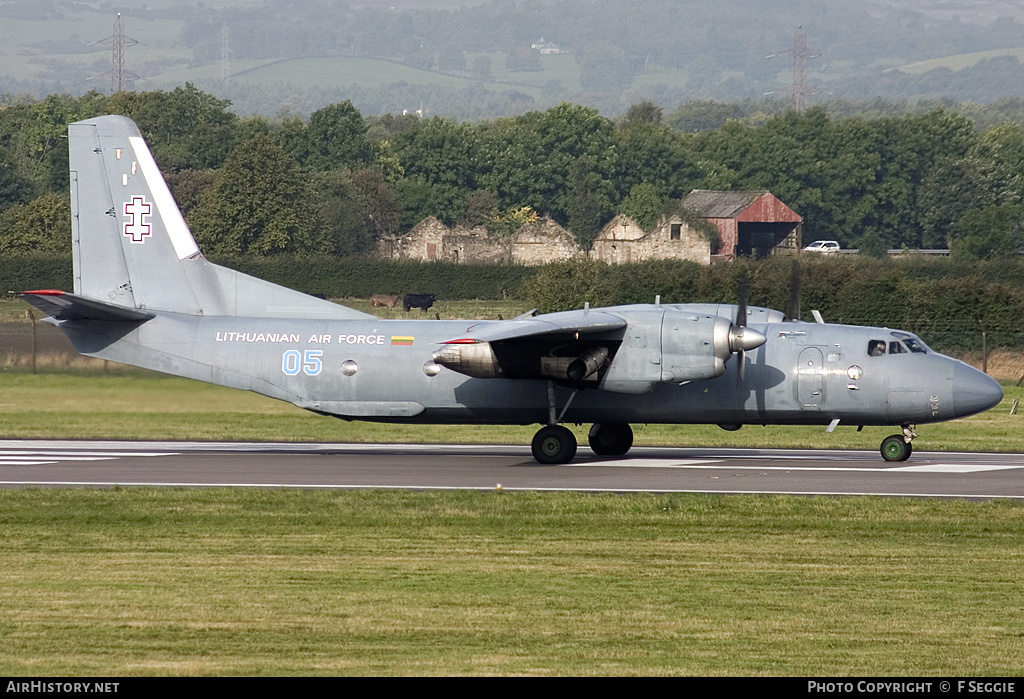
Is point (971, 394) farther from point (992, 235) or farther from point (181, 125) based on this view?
point (181, 125)

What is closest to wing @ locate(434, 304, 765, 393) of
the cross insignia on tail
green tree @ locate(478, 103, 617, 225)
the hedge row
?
the cross insignia on tail

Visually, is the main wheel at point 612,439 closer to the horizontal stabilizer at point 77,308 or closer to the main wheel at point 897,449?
the main wheel at point 897,449

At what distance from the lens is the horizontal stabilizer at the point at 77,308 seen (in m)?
24.8

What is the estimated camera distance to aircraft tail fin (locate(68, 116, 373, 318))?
2727 cm

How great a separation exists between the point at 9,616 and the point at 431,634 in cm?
395

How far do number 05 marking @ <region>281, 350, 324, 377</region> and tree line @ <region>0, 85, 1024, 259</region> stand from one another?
247 ft

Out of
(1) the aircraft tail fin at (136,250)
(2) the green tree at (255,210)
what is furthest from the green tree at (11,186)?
(1) the aircraft tail fin at (136,250)

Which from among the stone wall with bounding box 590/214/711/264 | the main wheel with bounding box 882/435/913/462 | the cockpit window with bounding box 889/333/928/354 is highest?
the stone wall with bounding box 590/214/711/264

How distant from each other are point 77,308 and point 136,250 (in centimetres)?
214

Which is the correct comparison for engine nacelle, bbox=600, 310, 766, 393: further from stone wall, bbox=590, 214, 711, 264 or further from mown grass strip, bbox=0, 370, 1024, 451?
stone wall, bbox=590, 214, 711, 264

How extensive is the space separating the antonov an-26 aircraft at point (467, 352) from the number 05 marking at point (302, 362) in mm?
28
